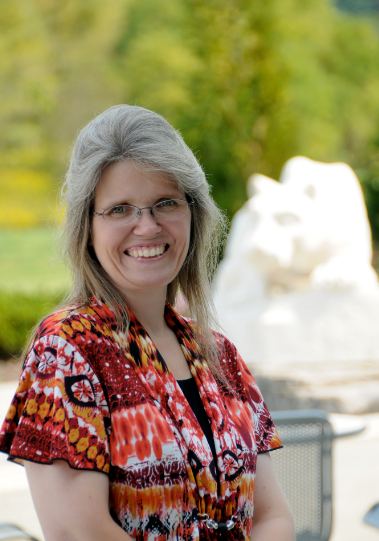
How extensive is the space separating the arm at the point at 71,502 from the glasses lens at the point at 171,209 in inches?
20.6

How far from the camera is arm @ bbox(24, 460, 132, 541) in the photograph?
3.51ft

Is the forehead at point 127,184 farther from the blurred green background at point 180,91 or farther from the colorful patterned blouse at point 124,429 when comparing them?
the blurred green background at point 180,91

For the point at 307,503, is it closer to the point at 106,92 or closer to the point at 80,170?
the point at 80,170

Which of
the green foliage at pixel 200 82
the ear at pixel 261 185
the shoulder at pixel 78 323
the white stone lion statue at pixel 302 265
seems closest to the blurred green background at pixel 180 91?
the green foliage at pixel 200 82

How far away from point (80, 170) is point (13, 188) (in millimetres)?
14384

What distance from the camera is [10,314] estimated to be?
8648mm

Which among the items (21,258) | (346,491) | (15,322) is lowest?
(346,491)

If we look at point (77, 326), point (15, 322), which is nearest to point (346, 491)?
point (77, 326)

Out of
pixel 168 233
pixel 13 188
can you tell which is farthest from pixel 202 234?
pixel 13 188

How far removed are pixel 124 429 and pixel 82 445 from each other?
0.08m

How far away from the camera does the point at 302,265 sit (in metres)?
6.29

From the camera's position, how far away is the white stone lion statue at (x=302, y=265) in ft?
20.0

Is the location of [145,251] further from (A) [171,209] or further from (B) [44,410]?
(B) [44,410]

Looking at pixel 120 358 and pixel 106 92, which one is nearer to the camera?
pixel 120 358
